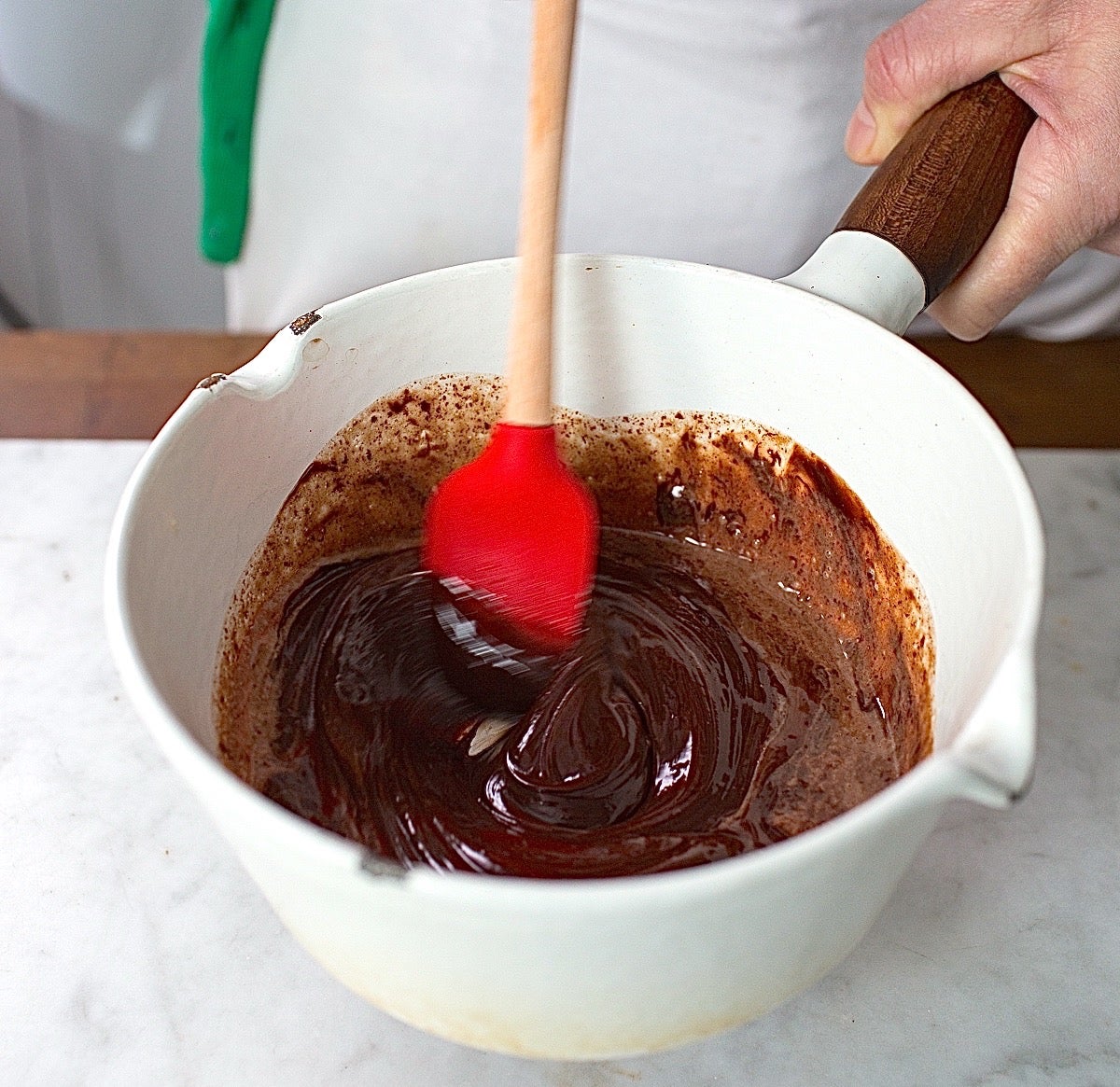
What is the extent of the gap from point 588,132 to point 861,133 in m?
0.28

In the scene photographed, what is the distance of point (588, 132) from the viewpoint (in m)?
1.09

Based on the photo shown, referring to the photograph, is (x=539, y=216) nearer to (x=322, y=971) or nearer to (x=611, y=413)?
(x=611, y=413)

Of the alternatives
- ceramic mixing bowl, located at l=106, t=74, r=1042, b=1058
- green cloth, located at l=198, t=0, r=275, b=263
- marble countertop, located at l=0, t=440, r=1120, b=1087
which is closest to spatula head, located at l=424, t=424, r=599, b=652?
ceramic mixing bowl, located at l=106, t=74, r=1042, b=1058

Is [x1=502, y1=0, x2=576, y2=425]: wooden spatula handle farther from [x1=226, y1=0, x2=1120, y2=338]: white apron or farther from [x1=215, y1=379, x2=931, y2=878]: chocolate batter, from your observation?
[x1=226, y1=0, x2=1120, y2=338]: white apron

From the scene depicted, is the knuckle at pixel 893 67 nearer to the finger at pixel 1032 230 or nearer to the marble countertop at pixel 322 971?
the finger at pixel 1032 230

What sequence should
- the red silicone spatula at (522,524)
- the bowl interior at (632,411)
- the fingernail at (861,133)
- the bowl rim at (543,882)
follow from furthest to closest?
the fingernail at (861,133), the red silicone spatula at (522,524), the bowl interior at (632,411), the bowl rim at (543,882)

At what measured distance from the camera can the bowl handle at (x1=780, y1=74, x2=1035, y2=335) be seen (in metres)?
0.75

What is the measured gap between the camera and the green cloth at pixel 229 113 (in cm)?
106

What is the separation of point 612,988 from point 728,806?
27cm

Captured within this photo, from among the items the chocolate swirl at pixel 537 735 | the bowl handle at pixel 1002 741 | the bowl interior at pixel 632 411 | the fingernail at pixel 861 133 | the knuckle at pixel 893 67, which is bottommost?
the chocolate swirl at pixel 537 735

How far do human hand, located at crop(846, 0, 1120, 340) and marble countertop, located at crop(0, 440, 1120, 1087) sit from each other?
27 centimetres

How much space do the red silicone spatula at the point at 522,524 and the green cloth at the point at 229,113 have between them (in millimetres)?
512

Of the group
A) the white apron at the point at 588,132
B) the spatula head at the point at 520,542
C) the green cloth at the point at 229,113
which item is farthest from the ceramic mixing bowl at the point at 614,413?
the green cloth at the point at 229,113

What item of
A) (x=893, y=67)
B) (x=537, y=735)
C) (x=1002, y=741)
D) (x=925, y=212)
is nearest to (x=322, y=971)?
(x=537, y=735)
